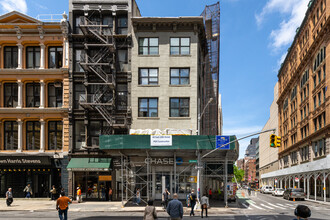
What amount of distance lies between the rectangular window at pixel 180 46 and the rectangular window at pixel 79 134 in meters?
12.9

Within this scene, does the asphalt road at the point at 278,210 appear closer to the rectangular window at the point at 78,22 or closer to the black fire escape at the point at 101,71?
the black fire escape at the point at 101,71

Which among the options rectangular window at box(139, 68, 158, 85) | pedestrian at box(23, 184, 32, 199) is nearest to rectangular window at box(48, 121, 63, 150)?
pedestrian at box(23, 184, 32, 199)

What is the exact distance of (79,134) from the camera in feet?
125

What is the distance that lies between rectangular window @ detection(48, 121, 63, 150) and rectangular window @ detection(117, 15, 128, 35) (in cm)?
1232

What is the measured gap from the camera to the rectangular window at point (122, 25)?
127 feet

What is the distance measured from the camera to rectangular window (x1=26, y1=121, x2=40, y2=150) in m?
38.4

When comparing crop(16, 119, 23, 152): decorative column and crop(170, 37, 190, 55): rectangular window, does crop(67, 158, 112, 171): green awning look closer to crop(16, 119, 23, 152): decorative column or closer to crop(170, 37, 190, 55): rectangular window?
crop(16, 119, 23, 152): decorative column

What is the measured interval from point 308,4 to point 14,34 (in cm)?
4719

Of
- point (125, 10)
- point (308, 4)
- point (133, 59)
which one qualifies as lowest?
point (133, 59)

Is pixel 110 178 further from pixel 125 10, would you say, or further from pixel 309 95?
pixel 309 95

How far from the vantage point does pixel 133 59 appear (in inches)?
1495

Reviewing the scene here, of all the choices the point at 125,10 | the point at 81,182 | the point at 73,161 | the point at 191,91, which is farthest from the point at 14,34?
the point at 191,91

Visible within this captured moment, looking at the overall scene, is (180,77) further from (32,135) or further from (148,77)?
(32,135)

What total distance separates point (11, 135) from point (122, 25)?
17.5m
